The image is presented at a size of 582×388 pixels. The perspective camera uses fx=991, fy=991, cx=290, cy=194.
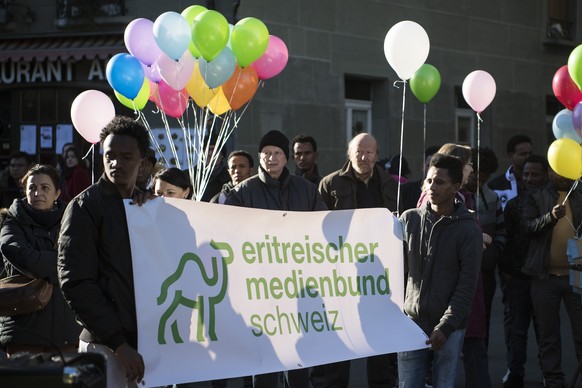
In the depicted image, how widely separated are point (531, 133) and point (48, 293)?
15302 millimetres

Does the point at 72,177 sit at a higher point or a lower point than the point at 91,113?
lower

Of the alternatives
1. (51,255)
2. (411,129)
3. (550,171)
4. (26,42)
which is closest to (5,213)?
(51,255)

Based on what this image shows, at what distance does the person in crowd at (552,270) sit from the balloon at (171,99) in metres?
3.83

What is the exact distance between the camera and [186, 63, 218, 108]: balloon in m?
9.87

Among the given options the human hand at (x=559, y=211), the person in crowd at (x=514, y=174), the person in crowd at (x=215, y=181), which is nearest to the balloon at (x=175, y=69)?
the person in crowd at (x=215, y=181)

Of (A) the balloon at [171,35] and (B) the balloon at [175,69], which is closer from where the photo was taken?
(A) the balloon at [171,35]

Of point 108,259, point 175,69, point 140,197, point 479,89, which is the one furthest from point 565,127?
point 108,259

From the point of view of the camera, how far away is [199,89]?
32.7ft

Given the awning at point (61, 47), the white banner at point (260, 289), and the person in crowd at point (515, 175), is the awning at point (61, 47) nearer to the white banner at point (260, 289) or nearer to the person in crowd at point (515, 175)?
the person in crowd at point (515, 175)

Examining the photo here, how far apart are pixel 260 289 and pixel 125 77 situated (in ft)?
16.3

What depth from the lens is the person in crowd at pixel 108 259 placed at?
440 cm

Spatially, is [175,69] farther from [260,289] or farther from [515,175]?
[260,289]

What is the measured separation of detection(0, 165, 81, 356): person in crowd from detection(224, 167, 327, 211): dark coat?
131cm

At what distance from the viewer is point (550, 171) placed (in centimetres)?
868
